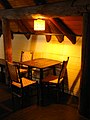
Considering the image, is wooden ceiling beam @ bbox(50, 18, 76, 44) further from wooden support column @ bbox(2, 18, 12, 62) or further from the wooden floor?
the wooden floor

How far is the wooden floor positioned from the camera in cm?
314

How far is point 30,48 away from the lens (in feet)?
17.1

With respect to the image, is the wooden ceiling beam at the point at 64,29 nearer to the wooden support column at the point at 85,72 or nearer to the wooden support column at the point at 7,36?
the wooden support column at the point at 85,72

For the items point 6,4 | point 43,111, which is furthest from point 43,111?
point 6,4

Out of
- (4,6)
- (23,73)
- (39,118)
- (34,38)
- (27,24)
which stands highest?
(4,6)

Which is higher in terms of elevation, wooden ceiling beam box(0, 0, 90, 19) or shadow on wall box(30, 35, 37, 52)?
wooden ceiling beam box(0, 0, 90, 19)

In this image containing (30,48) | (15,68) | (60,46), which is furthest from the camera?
(30,48)

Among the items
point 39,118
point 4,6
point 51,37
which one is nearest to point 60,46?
point 51,37

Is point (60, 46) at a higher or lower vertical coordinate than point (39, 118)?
higher

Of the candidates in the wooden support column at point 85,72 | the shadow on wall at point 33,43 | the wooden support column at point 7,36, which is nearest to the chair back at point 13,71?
the wooden support column at point 7,36

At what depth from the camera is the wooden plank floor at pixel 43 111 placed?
314cm

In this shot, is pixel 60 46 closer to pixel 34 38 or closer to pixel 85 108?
pixel 34 38

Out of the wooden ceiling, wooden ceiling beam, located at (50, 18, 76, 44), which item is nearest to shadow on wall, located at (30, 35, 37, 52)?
the wooden ceiling

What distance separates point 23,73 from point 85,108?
→ 198 cm
